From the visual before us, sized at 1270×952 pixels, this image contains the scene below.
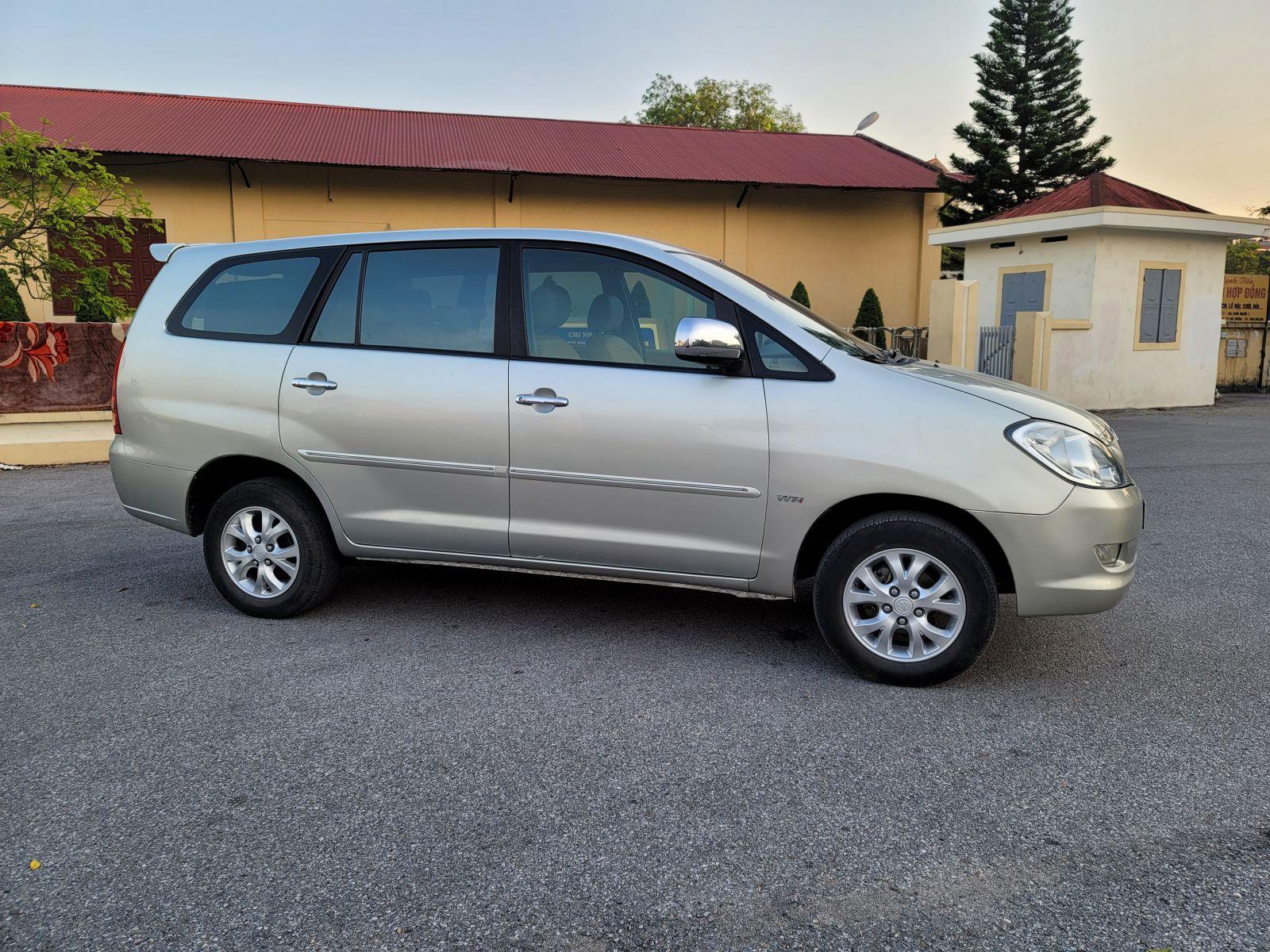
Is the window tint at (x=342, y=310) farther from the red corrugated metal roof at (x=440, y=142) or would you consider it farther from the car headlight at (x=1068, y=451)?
the red corrugated metal roof at (x=440, y=142)

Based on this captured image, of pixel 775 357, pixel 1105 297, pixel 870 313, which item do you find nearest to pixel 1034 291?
pixel 1105 297

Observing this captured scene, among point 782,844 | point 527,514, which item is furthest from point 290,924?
point 527,514

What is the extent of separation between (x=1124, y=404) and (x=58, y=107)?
22.6m

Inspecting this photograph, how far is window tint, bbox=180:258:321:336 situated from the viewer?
16.5 feet

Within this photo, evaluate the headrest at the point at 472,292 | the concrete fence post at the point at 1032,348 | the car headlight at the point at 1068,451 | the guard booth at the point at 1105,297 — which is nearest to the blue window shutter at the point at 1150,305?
the guard booth at the point at 1105,297

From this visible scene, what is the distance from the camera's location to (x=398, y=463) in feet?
15.5

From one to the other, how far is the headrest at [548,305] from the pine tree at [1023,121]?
30.2m

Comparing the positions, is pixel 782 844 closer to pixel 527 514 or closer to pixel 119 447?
pixel 527 514

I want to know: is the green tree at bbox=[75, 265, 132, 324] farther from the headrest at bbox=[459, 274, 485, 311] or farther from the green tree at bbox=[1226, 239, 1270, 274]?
the green tree at bbox=[1226, 239, 1270, 274]

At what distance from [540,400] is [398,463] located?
784 millimetres

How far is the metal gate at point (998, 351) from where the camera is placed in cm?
1742

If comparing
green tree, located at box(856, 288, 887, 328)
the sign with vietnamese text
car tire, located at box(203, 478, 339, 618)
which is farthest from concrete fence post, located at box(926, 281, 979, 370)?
car tire, located at box(203, 478, 339, 618)

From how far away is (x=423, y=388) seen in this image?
466cm

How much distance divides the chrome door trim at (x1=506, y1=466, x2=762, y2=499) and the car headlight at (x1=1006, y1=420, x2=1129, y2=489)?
1.09 meters
